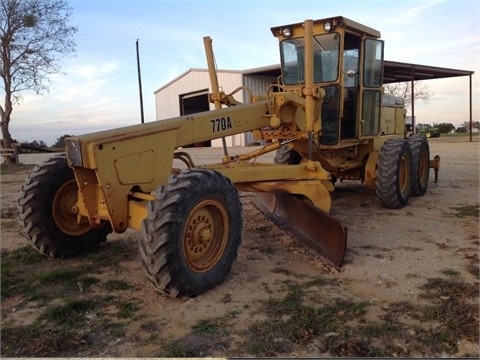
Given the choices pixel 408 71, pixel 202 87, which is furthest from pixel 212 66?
pixel 202 87

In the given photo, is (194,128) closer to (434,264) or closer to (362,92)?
(434,264)

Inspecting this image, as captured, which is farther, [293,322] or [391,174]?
[391,174]

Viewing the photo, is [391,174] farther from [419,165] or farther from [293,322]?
[293,322]

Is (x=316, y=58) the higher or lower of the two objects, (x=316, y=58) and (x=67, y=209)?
the higher

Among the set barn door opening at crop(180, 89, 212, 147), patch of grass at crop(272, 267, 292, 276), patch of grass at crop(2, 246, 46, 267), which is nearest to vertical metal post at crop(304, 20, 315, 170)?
patch of grass at crop(272, 267, 292, 276)

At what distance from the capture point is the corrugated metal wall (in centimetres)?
2738

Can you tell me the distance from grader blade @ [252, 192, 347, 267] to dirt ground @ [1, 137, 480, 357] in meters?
0.12

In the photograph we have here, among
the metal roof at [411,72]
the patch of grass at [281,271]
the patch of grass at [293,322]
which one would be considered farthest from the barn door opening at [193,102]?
the patch of grass at [293,322]

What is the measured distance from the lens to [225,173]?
4.96 metres

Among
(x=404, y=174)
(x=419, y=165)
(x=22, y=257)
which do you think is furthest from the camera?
(x=419, y=165)

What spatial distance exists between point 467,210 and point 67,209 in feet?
18.9

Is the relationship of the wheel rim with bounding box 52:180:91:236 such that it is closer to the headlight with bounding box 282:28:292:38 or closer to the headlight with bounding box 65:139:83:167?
the headlight with bounding box 65:139:83:167

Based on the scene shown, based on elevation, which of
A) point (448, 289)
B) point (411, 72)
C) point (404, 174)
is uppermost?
point (411, 72)

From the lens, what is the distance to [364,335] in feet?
10.5
